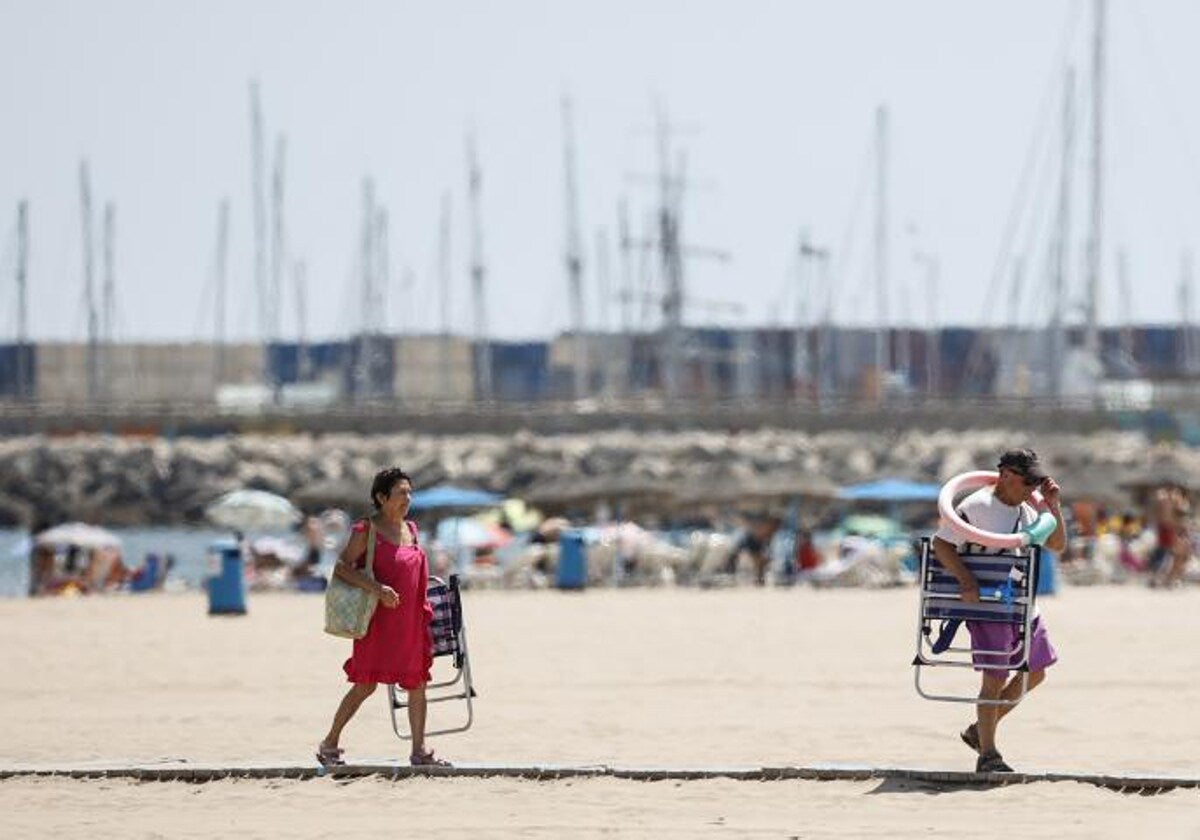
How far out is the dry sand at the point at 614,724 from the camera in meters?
10.4

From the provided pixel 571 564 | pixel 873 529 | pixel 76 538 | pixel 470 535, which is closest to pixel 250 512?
pixel 470 535

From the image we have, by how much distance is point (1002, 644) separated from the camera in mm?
11305

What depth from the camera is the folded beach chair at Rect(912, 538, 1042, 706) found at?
11.2 metres

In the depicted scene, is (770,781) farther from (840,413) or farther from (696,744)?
(840,413)

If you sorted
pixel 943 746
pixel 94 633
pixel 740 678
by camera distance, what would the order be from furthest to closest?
pixel 94 633 < pixel 740 678 < pixel 943 746

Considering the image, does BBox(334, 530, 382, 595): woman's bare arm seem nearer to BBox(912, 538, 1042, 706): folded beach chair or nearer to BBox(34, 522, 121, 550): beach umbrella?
BBox(912, 538, 1042, 706): folded beach chair

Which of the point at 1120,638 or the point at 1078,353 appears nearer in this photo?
the point at 1120,638

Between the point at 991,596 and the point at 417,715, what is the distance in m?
2.48

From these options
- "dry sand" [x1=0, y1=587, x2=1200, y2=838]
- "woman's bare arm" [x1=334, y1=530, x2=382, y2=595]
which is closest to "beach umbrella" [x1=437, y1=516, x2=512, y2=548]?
"dry sand" [x1=0, y1=587, x2=1200, y2=838]

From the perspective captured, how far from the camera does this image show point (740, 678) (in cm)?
1770

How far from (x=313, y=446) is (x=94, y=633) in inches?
2512

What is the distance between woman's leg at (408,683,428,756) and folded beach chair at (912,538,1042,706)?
6.92 ft

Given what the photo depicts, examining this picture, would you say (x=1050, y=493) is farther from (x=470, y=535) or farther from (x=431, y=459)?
(x=431, y=459)

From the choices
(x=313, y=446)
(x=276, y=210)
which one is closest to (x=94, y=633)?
(x=276, y=210)
